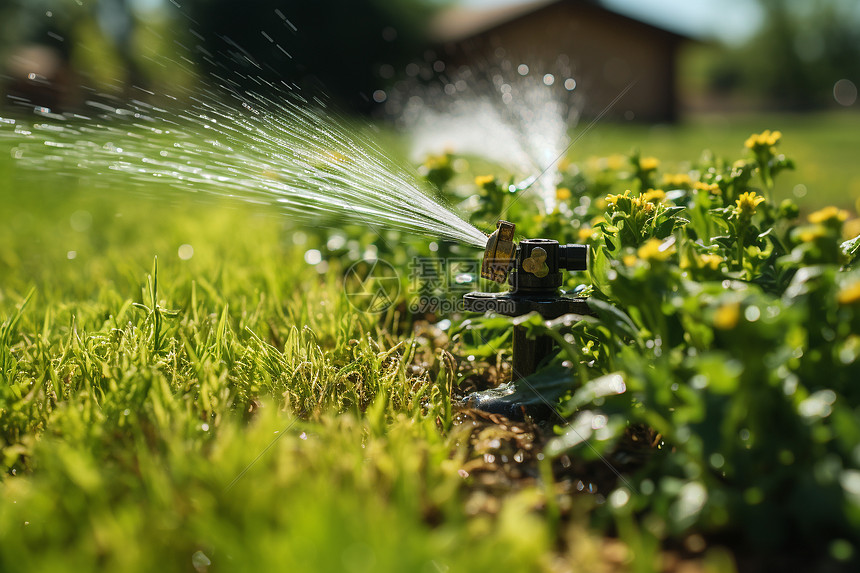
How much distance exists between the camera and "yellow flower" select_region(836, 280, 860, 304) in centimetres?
118

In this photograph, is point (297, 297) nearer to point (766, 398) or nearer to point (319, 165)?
point (319, 165)

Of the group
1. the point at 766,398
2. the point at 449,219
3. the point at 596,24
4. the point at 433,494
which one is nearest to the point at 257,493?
the point at 433,494

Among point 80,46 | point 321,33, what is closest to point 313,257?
point 321,33

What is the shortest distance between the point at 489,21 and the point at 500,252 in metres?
17.6

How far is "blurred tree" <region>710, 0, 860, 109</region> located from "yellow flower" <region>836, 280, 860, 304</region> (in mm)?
42882

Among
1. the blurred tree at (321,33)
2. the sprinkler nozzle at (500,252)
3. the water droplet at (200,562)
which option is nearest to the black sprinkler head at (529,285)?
the sprinkler nozzle at (500,252)

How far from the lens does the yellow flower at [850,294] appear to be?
1.18 meters

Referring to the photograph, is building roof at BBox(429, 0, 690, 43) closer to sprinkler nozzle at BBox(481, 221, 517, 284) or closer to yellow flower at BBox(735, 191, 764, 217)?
yellow flower at BBox(735, 191, 764, 217)

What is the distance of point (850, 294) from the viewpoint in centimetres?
118

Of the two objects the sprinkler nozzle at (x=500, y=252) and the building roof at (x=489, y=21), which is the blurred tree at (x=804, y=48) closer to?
the building roof at (x=489, y=21)

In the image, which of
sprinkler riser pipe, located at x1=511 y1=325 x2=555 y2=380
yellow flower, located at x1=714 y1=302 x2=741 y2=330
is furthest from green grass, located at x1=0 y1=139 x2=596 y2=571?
yellow flower, located at x1=714 y1=302 x2=741 y2=330

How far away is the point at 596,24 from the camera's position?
58.1 feet

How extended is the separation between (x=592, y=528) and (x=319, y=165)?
155 cm

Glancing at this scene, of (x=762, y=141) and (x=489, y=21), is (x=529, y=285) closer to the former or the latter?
(x=762, y=141)
